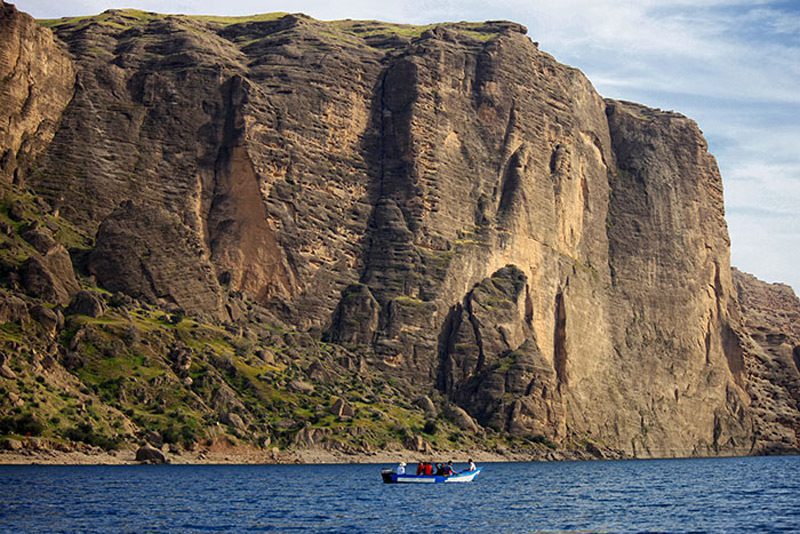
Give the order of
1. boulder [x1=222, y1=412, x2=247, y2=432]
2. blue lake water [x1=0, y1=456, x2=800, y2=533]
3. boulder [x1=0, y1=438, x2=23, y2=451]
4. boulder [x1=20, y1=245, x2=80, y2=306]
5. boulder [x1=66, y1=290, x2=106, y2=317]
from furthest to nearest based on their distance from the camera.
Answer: boulder [x1=66, y1=290, x2=106, y2=317] < boulder [x1=222, y1=412, x2=247, y2=432] < boulder [x1=20, y1=245, x2=80, y2=306] < boulder [x1=0, y1=438, x2=23, y2=451] < blue lake water [x1=0, y1=456, x2=800, y2=533]

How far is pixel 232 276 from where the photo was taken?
198 m

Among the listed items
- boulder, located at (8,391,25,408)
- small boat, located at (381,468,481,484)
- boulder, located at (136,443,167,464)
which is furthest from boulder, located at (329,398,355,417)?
boulder, located at (8,391,25,408)

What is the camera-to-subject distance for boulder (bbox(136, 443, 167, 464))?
456 feet

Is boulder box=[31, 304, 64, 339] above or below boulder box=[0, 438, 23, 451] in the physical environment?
above

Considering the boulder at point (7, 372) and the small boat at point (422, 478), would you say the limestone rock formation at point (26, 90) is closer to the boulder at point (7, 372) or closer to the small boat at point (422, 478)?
the boulder at point (7, 372)

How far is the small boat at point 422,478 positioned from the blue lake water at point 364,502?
40.4 inches

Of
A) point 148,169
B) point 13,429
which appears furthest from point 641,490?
point 148,169

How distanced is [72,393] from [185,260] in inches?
1778

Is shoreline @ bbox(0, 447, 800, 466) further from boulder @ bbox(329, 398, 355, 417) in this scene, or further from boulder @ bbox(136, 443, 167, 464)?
boulder @ bbox(329, 398, 355, 417)

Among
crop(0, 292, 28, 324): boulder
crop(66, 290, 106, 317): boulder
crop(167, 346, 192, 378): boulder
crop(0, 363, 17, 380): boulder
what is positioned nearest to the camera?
crop(0, 363, 17, 380): boulder

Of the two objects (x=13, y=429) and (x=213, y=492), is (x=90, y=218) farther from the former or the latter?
(x=213, y=492)

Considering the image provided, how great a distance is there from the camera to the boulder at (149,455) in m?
139

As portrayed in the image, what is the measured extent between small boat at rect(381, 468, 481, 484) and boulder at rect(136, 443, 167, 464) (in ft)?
99.3

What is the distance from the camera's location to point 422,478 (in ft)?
423
